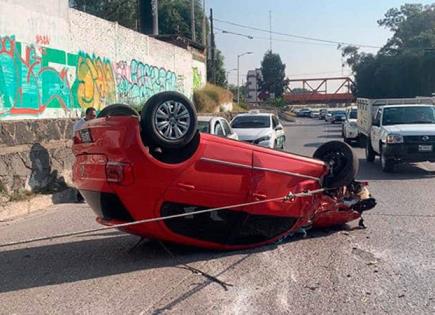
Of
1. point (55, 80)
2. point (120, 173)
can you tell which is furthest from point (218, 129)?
point (120, 173)

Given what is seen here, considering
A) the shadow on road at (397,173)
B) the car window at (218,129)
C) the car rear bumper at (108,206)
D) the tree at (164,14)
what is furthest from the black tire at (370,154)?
the tree at (164,14)

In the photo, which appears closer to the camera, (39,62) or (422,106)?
(39,62)

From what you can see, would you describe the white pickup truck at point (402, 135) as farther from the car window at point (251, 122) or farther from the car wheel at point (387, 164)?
the car window at point (251, 122)

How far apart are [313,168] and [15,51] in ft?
24.4

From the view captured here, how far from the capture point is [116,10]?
6197cm

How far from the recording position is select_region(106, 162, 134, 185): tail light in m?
6.14

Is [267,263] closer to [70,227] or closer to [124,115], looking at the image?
[124,115]

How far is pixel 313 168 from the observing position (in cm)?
744

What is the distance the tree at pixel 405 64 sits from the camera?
72.9m

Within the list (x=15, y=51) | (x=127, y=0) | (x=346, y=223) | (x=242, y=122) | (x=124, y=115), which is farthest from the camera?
(x=127, y=0)

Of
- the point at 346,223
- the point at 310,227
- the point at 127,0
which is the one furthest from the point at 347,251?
the point at 127,0

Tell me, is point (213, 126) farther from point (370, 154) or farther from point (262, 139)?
point (370, 154)

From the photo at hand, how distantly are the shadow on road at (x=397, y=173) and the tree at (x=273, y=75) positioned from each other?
103m

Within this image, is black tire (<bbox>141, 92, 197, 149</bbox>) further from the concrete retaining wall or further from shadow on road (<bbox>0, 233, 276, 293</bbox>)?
the concrete retaining wall
